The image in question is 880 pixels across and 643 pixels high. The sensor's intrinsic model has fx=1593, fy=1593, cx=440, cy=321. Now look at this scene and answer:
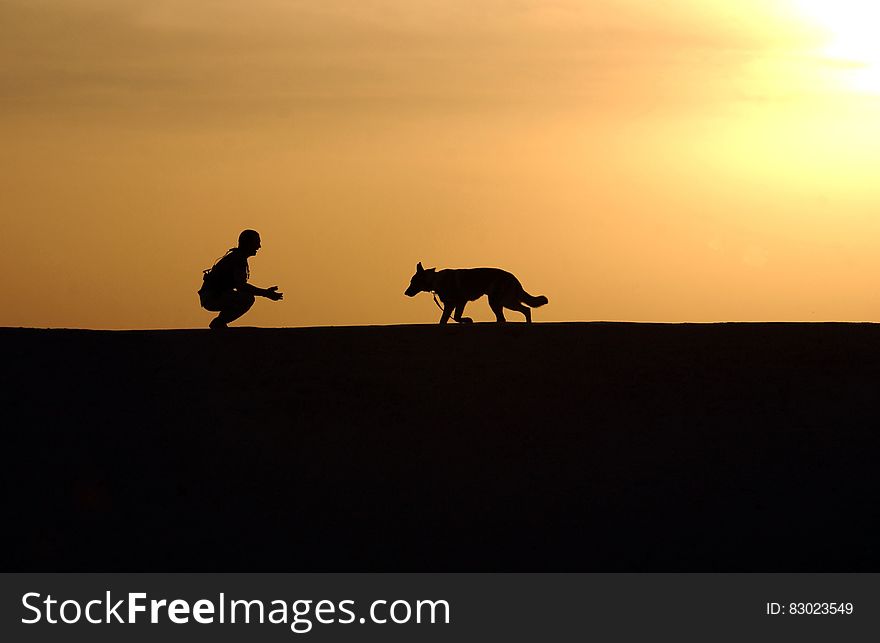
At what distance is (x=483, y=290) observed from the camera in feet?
76.6

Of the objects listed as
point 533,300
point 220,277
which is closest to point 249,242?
point 220,277

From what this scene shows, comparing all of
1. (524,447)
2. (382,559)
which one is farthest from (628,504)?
(382,559)

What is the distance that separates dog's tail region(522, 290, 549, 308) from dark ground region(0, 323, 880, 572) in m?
4.72

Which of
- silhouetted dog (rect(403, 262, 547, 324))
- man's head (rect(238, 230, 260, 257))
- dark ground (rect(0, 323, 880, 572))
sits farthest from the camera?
silhouetted dog (rect(403, 262, 547, 324))

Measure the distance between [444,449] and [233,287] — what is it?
4.52 metres

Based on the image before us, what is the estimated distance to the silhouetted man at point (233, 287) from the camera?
1862 cm

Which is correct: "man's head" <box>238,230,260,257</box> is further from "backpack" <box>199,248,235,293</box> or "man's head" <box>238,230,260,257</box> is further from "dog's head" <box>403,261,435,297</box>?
"dog's head" <box>403,261,435,297</box>

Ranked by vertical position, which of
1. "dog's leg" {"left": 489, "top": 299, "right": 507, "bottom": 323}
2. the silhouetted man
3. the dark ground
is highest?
"dog's leg" {"left": 489, "top": 299, "right": 507, "bottom": 323}

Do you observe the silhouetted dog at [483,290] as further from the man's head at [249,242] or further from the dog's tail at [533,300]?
the man's head at [249,242]

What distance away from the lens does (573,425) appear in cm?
1598

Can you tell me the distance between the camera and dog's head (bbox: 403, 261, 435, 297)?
24234 mm

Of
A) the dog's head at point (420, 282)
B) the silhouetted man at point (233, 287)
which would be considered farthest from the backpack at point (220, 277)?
the dog's head at point (420, 282)

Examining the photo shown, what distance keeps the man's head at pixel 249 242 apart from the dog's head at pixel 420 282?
222 inches

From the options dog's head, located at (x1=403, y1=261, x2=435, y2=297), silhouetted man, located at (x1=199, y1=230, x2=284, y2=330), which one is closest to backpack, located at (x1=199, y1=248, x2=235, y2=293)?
silhouetted man, located at (x1=199, y1=230, x2=284, y2=330)
